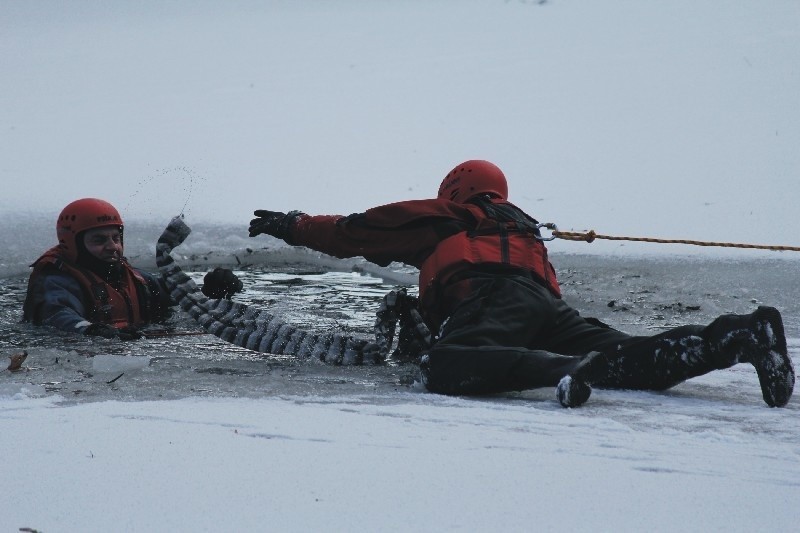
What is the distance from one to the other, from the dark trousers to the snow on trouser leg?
0.61 metres

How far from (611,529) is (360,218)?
2552 millimetres

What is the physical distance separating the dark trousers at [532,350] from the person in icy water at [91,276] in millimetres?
2401

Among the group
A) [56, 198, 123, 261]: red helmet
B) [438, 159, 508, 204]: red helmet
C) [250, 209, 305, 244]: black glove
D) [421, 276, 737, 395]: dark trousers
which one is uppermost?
[438, 159, 508, 204]: red helmet

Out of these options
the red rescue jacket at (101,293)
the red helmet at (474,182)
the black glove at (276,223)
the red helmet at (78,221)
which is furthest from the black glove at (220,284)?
the red helmet at (474,182)

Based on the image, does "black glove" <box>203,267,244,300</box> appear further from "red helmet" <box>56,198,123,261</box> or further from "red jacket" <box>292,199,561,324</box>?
"red jacket" <box>292,199,561,324</box>

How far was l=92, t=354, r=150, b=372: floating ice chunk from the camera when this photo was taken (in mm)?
4301

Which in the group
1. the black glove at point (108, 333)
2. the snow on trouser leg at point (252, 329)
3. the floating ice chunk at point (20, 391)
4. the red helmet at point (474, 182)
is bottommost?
the black glove at point (108, 333)

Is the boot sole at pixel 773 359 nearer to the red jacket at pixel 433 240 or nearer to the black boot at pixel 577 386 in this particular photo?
the black boot at pixel 577 386

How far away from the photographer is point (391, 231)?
463cm

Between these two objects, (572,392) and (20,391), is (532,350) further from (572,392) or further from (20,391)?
(20,391)

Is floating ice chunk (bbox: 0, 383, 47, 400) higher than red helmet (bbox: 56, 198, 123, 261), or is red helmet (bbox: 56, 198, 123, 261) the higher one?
red helmet (bbox: 56, 198, 123, 261)

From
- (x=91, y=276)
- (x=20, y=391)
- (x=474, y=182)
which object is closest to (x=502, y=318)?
(x=474, y=182)

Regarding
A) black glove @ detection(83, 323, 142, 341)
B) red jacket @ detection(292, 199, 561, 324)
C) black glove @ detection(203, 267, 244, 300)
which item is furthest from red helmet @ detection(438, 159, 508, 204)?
black glove @ detection(83, 323, 142, 341)

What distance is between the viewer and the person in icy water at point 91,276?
5980 mm
